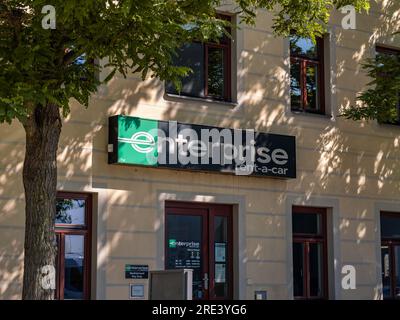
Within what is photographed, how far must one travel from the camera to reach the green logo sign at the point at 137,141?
13359mm

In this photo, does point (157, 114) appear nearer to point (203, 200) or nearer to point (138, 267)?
point (203, 200)

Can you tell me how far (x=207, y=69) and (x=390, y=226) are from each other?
5372 millimetres

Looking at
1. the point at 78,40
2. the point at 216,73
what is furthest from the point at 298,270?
the point at 78,40

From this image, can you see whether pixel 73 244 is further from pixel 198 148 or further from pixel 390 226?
pixel 390 226

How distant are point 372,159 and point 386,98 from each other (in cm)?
221

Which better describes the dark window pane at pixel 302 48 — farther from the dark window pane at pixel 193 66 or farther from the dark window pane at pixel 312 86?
the dark window pane at pixel 193 66

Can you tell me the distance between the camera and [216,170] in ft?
47.5

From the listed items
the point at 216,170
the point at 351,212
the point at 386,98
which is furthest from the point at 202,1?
the point at 351,212

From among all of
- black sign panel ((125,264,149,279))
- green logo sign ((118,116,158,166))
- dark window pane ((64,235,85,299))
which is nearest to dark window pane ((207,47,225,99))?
green logo sign ((118,116,158,166))

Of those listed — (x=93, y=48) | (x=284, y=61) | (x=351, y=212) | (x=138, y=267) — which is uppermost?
(x=284, y=61)

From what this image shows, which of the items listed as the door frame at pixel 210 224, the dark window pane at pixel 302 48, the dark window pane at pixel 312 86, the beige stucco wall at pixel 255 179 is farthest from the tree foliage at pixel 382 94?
the door frame at pixel 210 224

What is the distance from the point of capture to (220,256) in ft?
48.6

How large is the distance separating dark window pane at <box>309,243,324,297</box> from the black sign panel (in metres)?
3.80

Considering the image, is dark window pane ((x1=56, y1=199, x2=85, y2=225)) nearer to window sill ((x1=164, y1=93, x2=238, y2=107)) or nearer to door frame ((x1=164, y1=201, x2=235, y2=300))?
door frame ((x1=164, y1=201, x2=235, y2=300))
